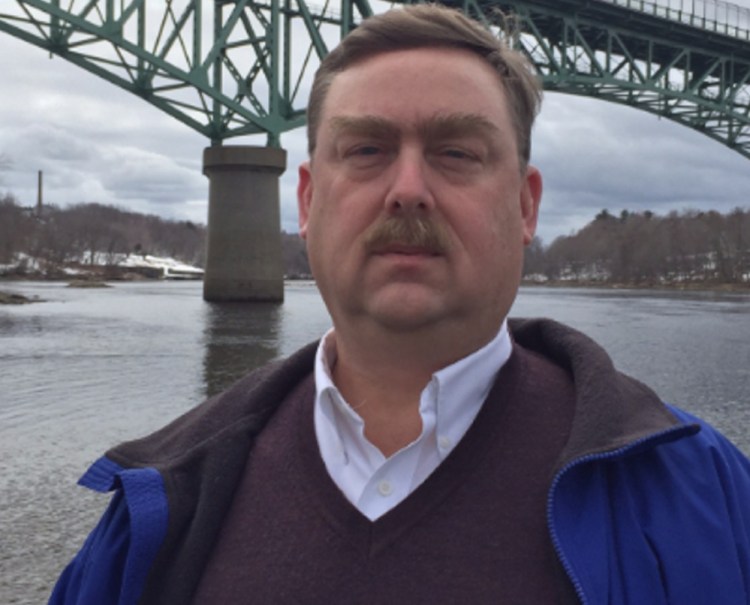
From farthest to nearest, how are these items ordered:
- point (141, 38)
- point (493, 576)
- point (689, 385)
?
point (141, 38), point (689, 385), point (493, 576)

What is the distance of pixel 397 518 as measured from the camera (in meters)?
1.55

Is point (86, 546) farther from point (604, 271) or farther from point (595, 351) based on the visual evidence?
point (604, 271)

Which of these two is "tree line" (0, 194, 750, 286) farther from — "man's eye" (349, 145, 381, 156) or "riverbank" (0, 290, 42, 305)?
"man's eye" (349, 145, 381, 156)

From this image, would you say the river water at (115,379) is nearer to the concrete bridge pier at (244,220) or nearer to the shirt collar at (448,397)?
the shirt collar at (448,397)

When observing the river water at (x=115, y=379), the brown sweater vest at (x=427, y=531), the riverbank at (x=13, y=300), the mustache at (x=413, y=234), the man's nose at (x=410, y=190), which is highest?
the man's nose at (x=410, y=190)

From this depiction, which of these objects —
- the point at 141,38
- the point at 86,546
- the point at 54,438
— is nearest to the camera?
the point at 86,546

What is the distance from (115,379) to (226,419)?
1028 centimetres

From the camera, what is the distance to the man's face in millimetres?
1639

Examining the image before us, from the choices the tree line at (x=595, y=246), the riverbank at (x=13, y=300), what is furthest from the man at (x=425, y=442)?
the tree line at (x=595, y=246)

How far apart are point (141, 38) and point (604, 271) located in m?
108

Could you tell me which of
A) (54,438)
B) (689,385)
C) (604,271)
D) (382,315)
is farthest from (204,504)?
(604,271)

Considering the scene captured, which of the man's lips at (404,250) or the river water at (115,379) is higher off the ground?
the man's lips at (404,250)

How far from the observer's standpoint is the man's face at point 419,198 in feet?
5.38

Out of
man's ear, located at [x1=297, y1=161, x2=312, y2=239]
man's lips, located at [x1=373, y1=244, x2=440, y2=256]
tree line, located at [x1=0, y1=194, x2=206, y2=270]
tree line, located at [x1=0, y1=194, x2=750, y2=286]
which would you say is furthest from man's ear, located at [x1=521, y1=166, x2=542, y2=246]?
tree line, located at [x1=0, y1=194, x2=206, y2=270]
